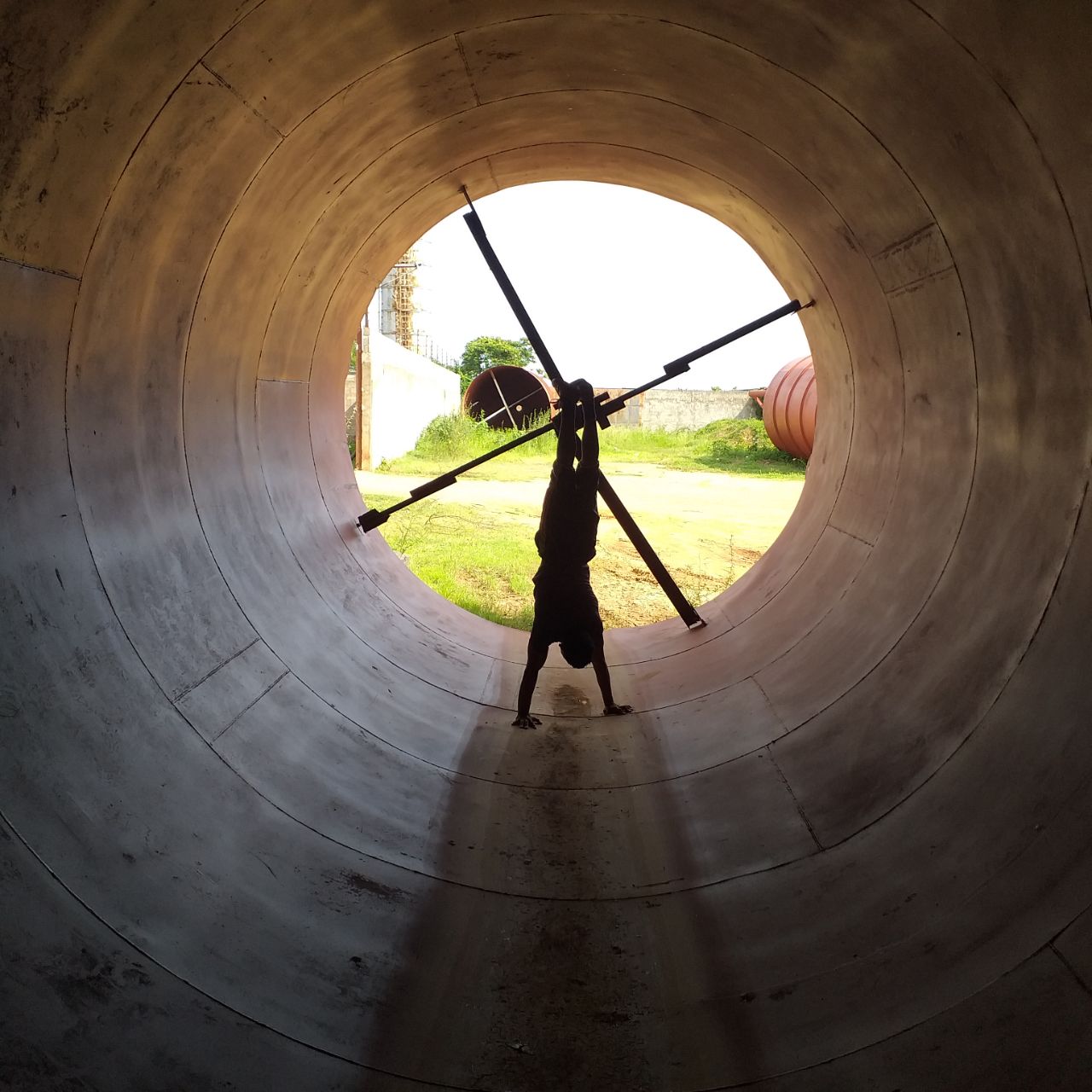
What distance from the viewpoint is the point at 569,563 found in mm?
5895

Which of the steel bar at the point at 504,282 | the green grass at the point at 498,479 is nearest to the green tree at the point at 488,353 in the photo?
the green grass at the point at 498,479

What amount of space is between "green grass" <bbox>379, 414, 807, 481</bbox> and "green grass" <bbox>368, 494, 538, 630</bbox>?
5.86m

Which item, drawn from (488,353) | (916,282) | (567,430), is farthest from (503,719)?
(488,353)

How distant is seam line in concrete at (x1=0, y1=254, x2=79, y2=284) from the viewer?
2887 millimetres

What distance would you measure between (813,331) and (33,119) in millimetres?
5512

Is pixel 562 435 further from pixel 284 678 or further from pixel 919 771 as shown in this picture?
pixel 919 771

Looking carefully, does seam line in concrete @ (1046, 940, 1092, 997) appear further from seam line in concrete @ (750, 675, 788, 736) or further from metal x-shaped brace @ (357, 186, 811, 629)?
metal x-shaped brace @ (357, 186, 811, 629)

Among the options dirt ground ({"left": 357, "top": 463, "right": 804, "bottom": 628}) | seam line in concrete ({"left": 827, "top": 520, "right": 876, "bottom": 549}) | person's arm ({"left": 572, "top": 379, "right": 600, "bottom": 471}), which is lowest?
dirt ground ({"left": 357, "top": 463, "right": 804, "bottom": 628})

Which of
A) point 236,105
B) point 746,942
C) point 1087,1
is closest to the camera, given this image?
point 1087,1

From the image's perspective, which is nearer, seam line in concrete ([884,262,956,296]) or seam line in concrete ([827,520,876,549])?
seam line in concrete ([884,262,956,296])

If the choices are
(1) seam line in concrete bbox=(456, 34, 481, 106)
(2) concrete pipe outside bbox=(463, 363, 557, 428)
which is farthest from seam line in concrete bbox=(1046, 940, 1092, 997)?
(2) concrete pipe outside bbox=(463, 363, 557, 428)

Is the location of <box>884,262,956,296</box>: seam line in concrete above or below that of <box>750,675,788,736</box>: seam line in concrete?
above

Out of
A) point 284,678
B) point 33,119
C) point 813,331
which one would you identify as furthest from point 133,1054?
point 813,331

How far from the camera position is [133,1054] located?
2.31 m
